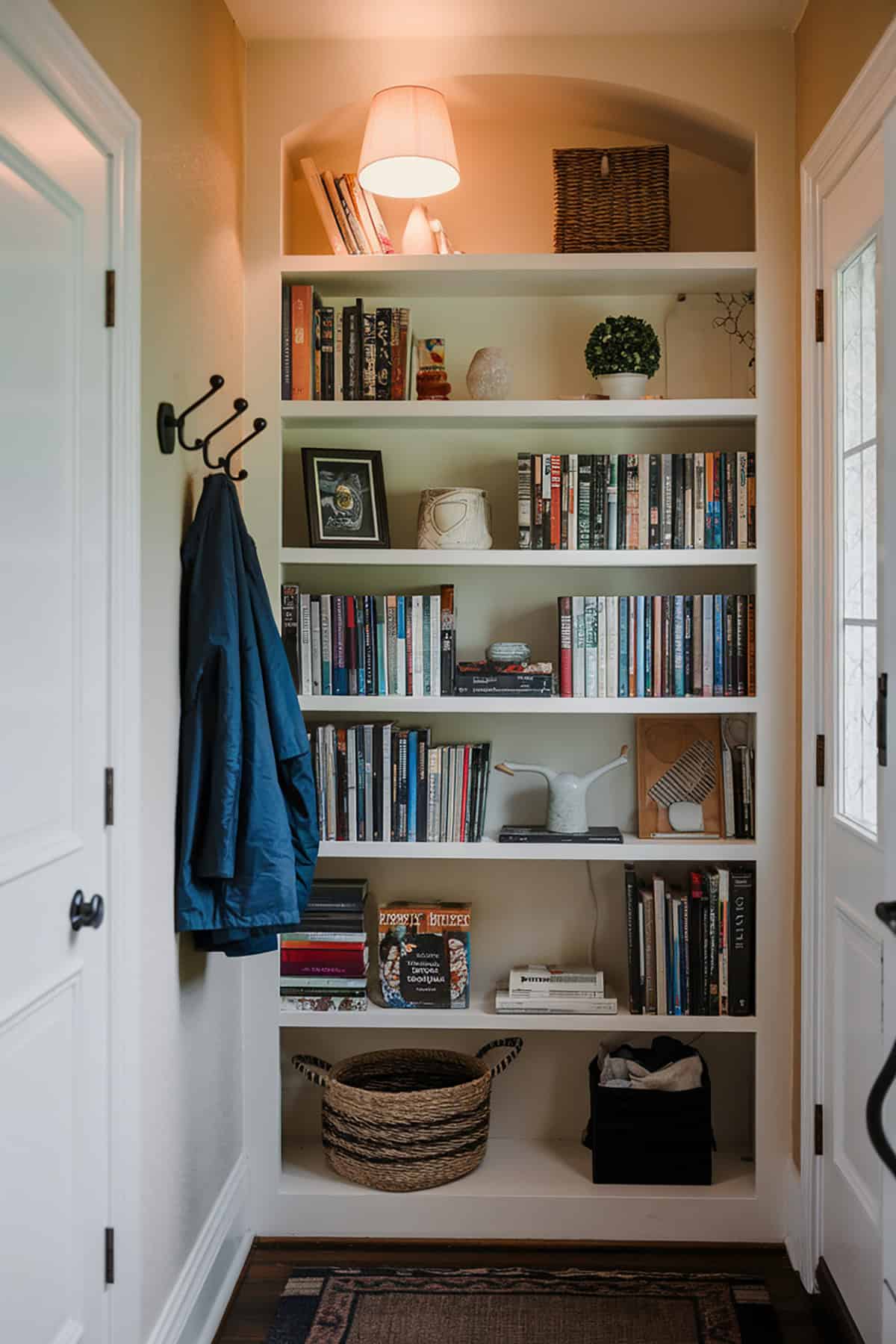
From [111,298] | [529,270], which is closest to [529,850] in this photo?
[529,270]

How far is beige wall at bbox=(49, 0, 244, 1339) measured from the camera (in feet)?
6.75

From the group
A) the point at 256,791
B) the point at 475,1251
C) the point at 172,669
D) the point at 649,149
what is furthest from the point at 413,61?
the point at 475,1251

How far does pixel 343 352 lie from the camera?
2.87m

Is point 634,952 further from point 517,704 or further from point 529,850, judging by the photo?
point 517,704

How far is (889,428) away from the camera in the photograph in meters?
1.71

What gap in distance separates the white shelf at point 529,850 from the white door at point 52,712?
97cm

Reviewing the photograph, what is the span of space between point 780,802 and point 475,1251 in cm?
124

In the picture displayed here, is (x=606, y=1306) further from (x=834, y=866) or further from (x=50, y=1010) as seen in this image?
(x=50, y=1010)

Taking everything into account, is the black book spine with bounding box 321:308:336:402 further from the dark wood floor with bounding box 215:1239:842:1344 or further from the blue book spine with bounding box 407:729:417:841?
the dark wood floor with bounding box 215:1239:842:1344

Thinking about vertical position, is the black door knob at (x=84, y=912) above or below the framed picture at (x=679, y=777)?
below

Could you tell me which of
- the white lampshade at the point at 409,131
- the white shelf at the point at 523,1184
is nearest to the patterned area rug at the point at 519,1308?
the white shelf at the point at 523,1184

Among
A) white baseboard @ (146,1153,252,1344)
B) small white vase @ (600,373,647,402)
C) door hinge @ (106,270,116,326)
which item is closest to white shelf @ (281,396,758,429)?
small white vase @ (600,373,647,402)

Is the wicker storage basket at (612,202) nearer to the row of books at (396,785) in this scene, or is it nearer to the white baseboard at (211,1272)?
the row of books at (396,785)

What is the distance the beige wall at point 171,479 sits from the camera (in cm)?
206
